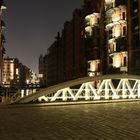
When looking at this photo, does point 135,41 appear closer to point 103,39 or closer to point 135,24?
point 135,24

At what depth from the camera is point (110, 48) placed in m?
56.4

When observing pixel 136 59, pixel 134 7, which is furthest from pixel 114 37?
pixel 136 59

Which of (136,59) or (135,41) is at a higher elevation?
(135,41)

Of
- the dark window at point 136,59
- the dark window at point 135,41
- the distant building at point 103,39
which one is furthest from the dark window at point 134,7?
the dark window at point 136,59

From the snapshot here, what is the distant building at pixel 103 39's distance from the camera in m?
49.9

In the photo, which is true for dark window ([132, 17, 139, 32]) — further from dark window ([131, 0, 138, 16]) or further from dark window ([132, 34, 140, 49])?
dark window ([132, 34, 140, 49])

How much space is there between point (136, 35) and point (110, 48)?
7874mm

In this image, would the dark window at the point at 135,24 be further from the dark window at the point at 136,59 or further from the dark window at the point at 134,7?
the dark window at the point at 136,59

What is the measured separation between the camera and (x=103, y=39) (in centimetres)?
6094

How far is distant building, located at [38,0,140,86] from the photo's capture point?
49906mm

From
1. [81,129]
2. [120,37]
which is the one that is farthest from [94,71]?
[81,129]

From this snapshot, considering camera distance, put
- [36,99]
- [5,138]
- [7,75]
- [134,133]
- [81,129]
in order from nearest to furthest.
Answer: [5,138] < [134,133] < [81,129] < [36,99] < [7,75]

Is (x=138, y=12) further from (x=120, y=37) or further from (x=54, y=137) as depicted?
(x=54, y=137)

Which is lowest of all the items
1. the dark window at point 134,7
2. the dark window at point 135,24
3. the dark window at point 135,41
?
the dark window at point 135,41
